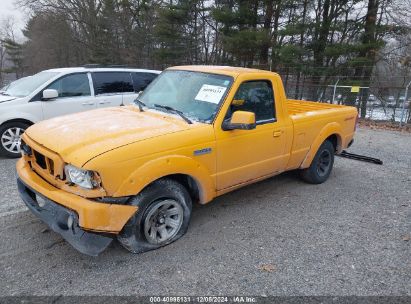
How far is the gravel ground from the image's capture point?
2990 millimetres

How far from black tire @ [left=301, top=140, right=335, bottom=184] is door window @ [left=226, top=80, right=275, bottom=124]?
1.49 m

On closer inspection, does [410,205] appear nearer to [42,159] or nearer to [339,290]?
[339,290]

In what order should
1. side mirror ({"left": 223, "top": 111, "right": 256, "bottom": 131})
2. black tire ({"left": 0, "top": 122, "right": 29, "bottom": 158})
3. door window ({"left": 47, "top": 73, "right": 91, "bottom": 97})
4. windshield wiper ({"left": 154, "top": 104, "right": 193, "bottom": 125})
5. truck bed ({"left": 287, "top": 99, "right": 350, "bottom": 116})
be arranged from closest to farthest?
side mirror ({"left": 223, "top": 111, "right": 256, "bottom": 131}), windshield wiper ({"left": 154, "top": 104, "right": 193, "bottom": 125}), truck bed ({"left": 287, "top": 99, "right": 350, "bottom": 116}), black tire ({"left": 0, "top": 122, "right": 29, "bottom": 158}), door window ({"left": 47, "top": 73, "right": 91, "bottom": 97})

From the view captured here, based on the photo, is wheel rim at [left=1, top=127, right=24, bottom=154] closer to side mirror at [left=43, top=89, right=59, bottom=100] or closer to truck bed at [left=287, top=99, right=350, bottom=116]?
side mirror at [left=43, top=89, right=59, bottom=100]

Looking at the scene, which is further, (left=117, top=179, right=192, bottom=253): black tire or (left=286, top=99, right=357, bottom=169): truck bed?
(left=286, top=99, right=357, bottom=169): truck bed

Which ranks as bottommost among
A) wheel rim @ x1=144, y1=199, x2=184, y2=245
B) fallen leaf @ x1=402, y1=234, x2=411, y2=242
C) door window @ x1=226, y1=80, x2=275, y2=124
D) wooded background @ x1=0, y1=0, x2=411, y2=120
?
fallen leaf @ x1=402, y1=234, x2=411, y2=242

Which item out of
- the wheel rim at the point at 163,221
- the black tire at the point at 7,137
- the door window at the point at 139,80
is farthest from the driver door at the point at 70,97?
the wheel rim at the point at 163,221

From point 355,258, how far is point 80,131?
10.3 ft

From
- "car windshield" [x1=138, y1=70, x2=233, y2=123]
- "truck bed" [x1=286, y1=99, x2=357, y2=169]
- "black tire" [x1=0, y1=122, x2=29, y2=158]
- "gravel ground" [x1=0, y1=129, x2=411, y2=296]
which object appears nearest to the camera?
"gravel ground" [x1=0, y1=129, x2=411, y2=296]

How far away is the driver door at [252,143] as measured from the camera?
384 cm

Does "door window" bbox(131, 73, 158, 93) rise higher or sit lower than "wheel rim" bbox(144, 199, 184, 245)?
higher

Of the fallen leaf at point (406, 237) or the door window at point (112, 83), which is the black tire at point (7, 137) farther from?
the fallen leaf at point (406, 237)

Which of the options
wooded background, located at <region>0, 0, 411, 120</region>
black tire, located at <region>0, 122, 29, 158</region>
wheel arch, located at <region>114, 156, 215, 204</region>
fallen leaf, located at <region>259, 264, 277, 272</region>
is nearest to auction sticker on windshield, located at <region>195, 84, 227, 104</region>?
wheel arch, located at <region>114, 156, 215, 204</region>

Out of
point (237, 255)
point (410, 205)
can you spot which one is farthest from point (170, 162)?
point (410, 205)
